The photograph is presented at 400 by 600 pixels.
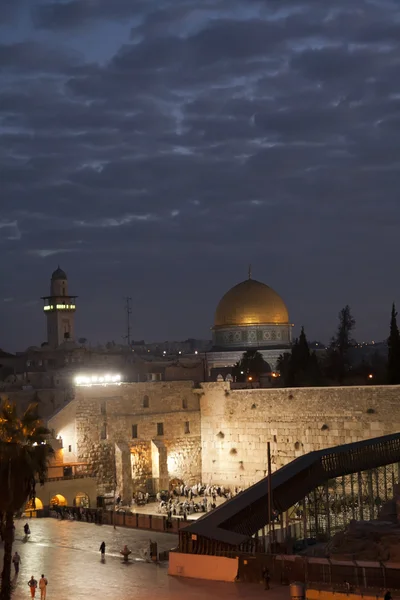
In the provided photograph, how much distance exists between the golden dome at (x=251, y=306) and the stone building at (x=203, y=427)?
78.5ft

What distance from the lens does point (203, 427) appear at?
133ft

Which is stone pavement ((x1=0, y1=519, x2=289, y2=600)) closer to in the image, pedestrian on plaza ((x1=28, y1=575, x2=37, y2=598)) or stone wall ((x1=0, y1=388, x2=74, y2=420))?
pedestrian on plaza ((x1=28, y1=575, x2=37, y2=598))

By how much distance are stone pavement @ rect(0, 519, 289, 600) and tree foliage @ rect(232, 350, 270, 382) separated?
89.3 feet

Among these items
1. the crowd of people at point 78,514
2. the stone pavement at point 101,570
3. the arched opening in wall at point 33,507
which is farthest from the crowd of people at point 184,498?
the stone pavement at point 101,570

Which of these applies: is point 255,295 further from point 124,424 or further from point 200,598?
point 200,598

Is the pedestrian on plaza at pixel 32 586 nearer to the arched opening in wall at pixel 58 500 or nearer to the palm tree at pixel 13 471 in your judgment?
the palm tree at pixel 13 471

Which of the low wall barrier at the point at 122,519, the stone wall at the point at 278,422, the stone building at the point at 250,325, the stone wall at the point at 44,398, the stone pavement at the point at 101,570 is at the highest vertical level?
the stone building at the point at 250,325

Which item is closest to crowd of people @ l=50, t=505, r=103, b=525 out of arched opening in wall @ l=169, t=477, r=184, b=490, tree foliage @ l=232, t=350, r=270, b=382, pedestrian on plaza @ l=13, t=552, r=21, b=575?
pedestrian on plaza @ l=13, t=552, r=21, b=575

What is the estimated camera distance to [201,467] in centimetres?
4047

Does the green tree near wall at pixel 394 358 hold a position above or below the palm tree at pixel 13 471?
above

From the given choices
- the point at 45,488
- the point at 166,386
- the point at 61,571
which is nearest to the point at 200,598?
the point at 61,571

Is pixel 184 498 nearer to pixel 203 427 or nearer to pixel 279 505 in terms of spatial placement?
pixel 203 427

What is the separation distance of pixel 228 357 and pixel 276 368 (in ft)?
11.4

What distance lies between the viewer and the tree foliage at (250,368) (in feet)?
181
